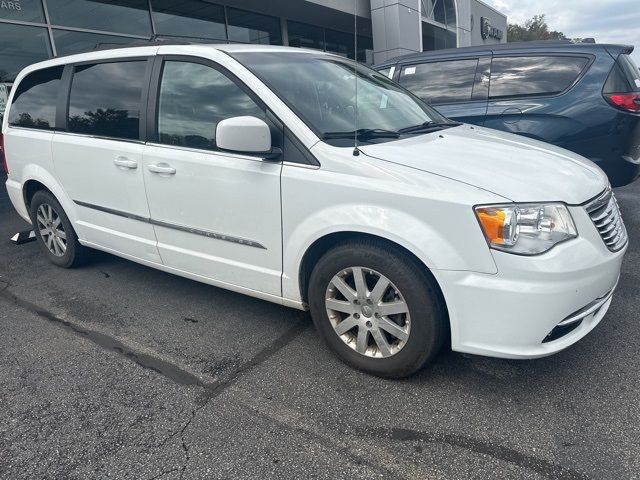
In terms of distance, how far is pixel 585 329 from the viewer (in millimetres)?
2422

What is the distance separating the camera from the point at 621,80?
455 cm

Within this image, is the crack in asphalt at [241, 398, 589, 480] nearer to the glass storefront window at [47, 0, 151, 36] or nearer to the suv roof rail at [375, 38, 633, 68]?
the suv roof rail at [375, 38, 633, 68]

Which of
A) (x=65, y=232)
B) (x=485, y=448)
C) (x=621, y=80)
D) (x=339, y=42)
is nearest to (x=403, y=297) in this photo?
(x=485, y=448)

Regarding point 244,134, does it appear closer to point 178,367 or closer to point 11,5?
point 178,367

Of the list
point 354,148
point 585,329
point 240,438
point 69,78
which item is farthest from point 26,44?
point 585,329

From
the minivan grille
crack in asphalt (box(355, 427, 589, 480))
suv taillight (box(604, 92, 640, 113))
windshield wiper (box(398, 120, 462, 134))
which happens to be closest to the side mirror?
windshield wiper (box(398, 120, 462, 134))

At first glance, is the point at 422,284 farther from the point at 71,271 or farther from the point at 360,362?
the point at 71,271

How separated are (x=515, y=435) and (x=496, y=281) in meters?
0.69

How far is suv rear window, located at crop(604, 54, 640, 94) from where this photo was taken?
4.50m

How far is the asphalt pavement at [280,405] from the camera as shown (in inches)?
80.9

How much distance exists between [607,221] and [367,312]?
1.35m

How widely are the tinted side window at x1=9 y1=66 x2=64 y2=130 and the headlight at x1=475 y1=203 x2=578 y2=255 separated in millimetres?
3611

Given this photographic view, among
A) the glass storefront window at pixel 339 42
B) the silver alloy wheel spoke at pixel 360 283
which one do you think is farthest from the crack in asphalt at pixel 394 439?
the glass storefront window at pixel 339 42

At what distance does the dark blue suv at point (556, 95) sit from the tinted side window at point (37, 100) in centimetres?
383
